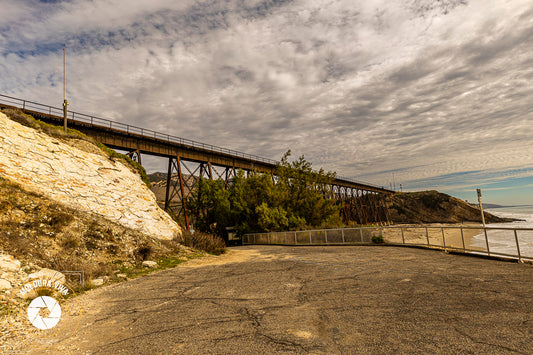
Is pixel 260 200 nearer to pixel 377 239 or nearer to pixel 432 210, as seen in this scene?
pixel 377 239

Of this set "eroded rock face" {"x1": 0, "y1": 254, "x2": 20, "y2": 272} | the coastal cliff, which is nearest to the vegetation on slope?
the coastal cliff

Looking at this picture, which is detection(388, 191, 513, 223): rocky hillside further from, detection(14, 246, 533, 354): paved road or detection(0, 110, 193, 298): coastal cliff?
detection(0, 110, 193, 298): coastal cliff

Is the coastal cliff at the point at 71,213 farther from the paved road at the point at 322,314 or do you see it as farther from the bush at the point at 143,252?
the paved road at the point at 322,314

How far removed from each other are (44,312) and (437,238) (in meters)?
16.3

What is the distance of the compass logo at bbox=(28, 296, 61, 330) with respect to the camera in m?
5.31

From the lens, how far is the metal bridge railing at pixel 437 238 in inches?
375

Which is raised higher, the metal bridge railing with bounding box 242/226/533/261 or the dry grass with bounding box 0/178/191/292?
the dry grass with bounding box 0/178/191/292

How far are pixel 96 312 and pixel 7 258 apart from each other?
3.59m

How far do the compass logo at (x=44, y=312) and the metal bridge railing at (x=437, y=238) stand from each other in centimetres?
1137

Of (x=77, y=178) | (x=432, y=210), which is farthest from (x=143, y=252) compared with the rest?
(x=432, y=210)

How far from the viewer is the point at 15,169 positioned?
1126 cm

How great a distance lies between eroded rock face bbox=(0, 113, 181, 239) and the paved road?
6.41 meters

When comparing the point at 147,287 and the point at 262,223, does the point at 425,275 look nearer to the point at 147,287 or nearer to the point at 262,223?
the point at 147,287

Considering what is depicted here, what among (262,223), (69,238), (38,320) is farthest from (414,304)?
(262,223)
